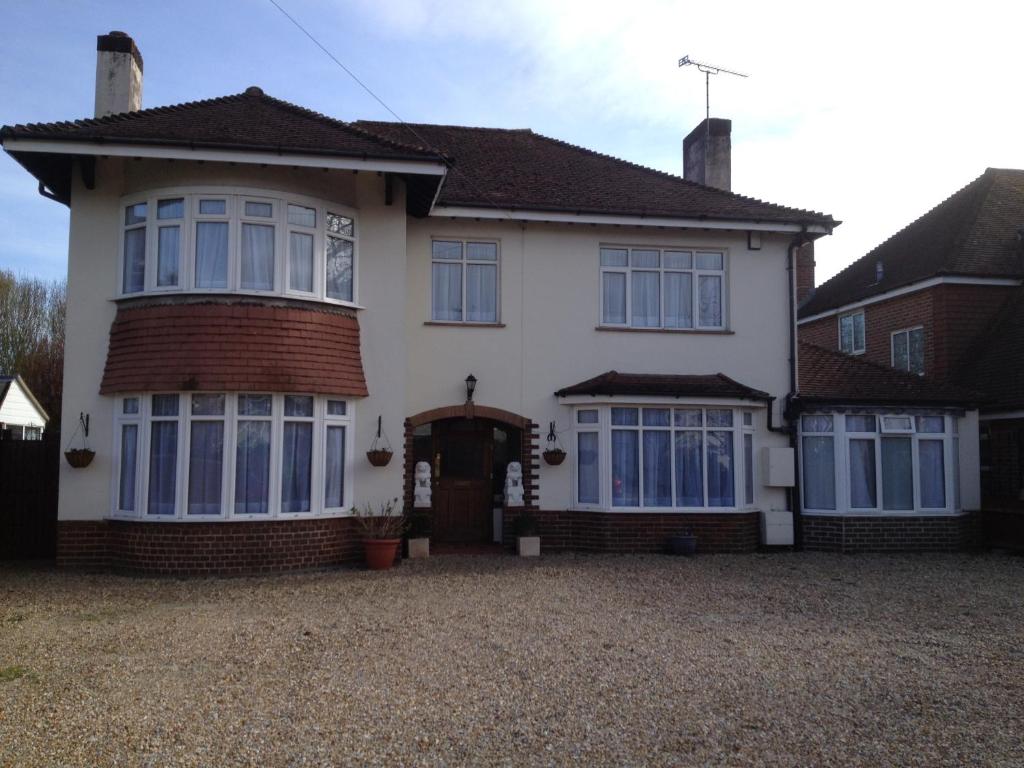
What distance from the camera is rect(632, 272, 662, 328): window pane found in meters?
13.9

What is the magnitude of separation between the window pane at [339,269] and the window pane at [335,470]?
1.96 metres

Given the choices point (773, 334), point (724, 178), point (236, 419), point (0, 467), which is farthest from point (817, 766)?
point (724, 178)

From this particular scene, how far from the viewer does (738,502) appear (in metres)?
13.3

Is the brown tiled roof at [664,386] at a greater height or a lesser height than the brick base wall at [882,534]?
greater

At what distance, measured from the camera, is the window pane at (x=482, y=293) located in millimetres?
13461

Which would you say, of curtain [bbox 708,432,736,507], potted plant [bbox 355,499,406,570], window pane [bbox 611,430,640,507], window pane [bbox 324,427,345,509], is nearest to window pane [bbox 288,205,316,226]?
window pane [bbox 324,427,345,509]

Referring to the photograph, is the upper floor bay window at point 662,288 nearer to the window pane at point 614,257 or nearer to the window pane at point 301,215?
the window pane at point 614,257

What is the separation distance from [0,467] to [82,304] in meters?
3.18

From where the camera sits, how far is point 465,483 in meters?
13.7

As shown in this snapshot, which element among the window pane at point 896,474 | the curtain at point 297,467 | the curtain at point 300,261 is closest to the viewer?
the curtain at point 297,467

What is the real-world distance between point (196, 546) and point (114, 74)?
7741mm

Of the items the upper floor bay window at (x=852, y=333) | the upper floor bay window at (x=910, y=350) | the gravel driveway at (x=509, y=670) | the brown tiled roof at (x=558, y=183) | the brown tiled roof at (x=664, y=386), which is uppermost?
the brown tiled roof at (x=558, y=183)

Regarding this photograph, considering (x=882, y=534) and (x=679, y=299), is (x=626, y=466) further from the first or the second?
(x=882, y=534)

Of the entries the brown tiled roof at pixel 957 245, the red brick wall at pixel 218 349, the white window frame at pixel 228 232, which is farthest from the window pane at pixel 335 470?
the brown tiled roof at pixel 957 245
